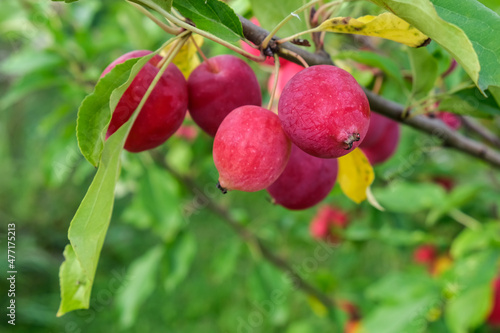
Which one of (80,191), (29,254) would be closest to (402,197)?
(29,254)

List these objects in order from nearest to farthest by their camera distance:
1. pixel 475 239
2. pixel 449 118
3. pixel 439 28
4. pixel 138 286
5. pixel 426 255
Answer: pixel 439 28 < pixel 449 118 < pixel 475 239 < pixel 138 286 < pixel 426 255

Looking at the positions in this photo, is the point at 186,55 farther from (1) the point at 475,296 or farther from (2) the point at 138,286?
(2) the point at 138,286

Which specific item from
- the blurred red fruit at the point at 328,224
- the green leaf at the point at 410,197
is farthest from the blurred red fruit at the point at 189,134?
the green leaf at the point at 410,197

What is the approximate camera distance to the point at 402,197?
1.42 metres

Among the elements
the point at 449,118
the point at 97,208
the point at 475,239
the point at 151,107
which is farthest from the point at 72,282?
the point at 475,239

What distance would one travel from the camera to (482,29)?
479mm

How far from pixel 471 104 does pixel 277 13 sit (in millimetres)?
330

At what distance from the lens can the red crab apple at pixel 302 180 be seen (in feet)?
1.97

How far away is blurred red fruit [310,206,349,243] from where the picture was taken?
2049 millimetres

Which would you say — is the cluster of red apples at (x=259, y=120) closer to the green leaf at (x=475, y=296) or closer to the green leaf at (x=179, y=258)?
the green leaf at (x=475, y=296)

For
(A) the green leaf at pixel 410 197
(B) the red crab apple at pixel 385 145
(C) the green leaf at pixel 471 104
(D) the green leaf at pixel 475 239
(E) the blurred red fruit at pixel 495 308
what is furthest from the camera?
(E) the blurred red fruit at pixel 495 308

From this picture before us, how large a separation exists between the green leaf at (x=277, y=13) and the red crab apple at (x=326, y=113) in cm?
17

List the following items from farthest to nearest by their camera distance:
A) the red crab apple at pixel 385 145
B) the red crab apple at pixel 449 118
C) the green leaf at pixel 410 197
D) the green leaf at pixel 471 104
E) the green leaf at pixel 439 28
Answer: the green leaf at pixel 410 197 < the red crab apple at pixel 449 118 < the red crab apple at pixel 385 145 < the green leaf at pixel 471 104 < the green leaf at pixel 439 28

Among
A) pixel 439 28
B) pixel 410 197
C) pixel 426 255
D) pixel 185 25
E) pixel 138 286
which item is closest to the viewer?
pixel 439 28
